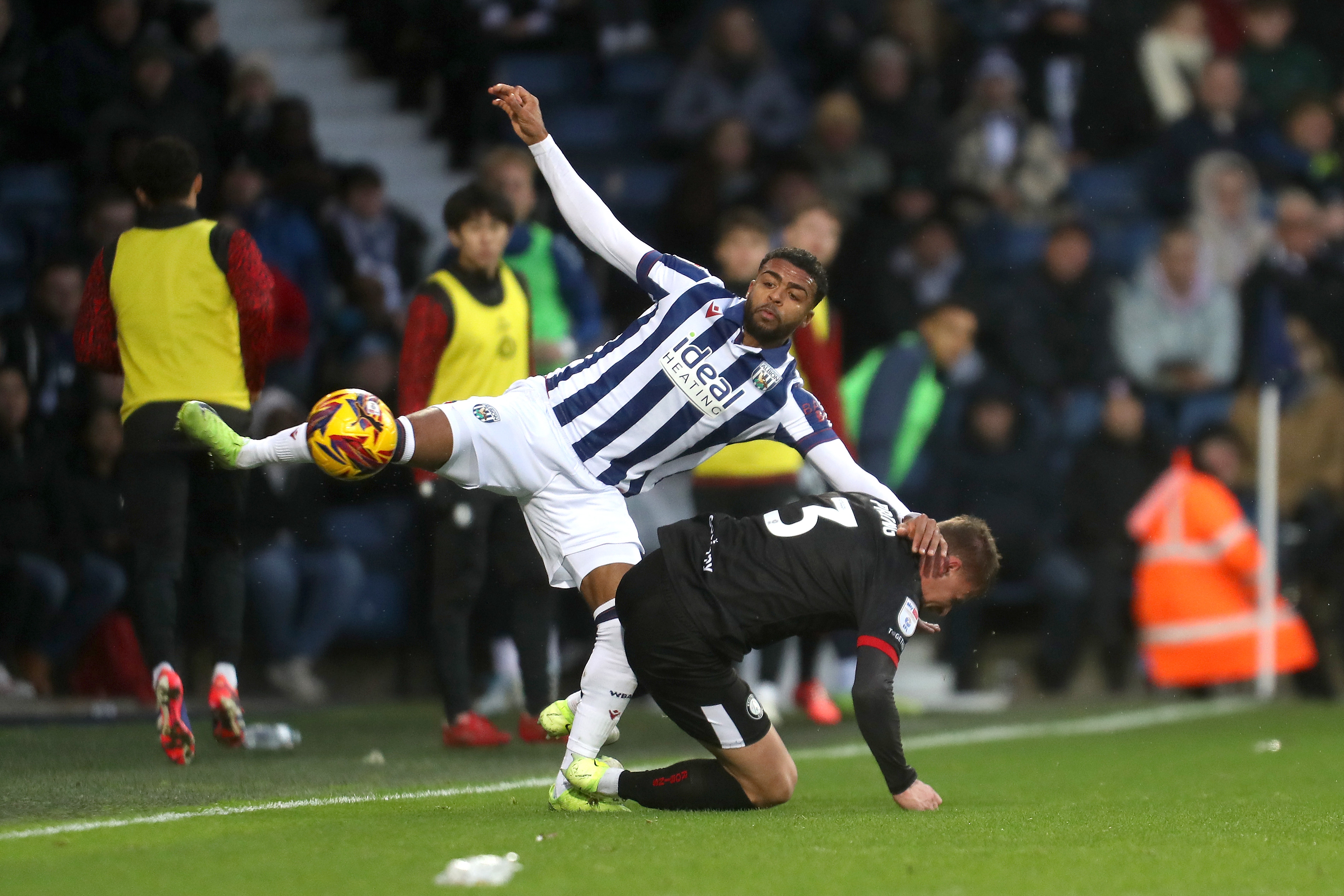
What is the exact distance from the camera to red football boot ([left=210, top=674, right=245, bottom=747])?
19.9ft

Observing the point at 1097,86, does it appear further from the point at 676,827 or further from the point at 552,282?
the point at 676,827

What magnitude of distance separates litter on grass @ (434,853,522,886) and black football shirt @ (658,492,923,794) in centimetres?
131

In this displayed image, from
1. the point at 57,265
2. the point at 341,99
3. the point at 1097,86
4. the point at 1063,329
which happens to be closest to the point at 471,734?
the point at 57,265

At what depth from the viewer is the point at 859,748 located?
24.4 feet

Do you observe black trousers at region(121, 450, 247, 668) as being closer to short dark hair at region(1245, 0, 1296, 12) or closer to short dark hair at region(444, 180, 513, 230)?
short dark hair at region(444, 180, 513, 230)

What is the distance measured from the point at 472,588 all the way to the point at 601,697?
191cm

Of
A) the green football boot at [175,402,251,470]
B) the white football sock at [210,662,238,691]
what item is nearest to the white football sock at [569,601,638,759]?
the green football boot at [175,402,251,470]

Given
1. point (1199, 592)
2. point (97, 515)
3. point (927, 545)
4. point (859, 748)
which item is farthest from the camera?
point (1199, 592)

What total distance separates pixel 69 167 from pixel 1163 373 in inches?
274

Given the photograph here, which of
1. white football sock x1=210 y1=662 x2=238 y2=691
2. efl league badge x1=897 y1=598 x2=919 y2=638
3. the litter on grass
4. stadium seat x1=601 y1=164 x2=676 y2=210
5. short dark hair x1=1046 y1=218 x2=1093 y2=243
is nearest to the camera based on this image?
the litter on grass

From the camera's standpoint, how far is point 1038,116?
1387cm

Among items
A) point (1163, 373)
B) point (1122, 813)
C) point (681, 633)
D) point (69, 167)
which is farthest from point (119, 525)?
point (1163, 373)

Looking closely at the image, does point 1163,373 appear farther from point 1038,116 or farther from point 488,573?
point 488,573

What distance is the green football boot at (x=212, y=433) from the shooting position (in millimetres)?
5426
